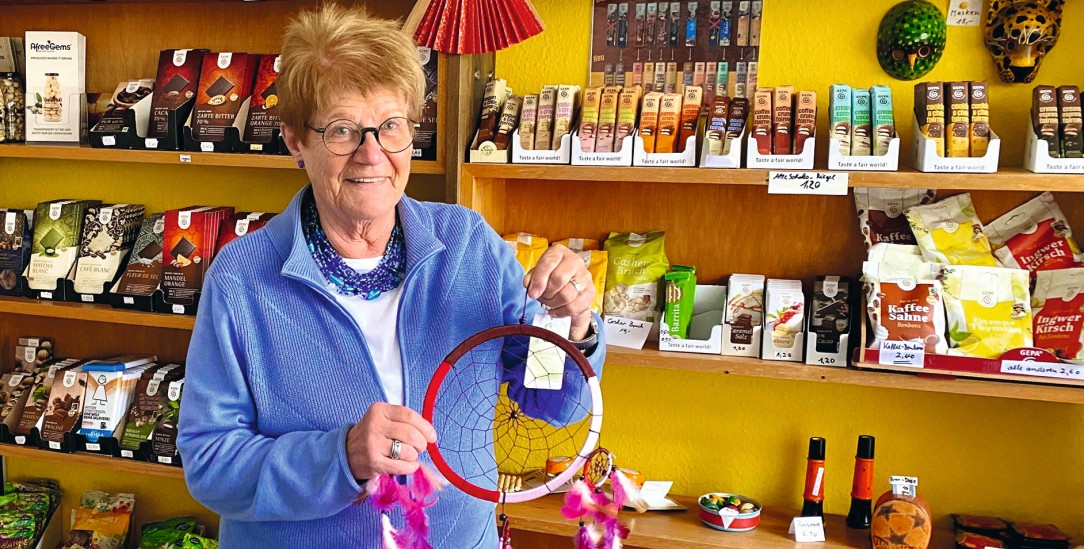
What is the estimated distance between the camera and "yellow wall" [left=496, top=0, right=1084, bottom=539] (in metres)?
2.17

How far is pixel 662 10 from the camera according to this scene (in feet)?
7.42

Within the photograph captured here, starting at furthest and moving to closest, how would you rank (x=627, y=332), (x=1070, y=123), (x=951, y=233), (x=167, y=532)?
1. (x=167, y=532)
2. (x=627, y=332)
3. (x=951, y=233)
4. (x=1070, y=123)

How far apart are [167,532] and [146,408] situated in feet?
1.32

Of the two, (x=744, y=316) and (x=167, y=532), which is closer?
(x=744, y=316)

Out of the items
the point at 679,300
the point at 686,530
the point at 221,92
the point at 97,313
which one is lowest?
the point at 686,530

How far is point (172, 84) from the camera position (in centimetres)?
243

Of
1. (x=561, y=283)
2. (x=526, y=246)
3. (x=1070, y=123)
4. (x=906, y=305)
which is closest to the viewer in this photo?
(x=561, y=283)

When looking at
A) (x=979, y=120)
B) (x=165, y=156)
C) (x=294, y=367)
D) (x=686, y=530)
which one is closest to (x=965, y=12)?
(x=979, y=120)

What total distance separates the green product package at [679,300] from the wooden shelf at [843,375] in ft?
0.22

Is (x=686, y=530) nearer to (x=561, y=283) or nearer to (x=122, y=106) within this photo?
(x=561, y=283)

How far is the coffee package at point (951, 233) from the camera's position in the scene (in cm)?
207

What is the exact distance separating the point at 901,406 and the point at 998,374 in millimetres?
412

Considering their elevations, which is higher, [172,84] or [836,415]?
[172,84]

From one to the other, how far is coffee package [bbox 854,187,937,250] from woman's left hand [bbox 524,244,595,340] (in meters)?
1.10
